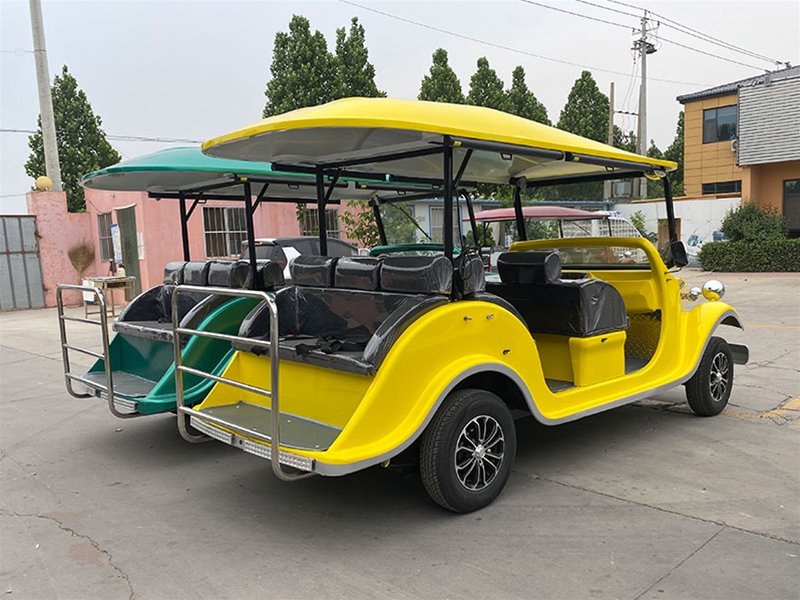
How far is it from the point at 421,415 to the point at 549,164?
2492 mm

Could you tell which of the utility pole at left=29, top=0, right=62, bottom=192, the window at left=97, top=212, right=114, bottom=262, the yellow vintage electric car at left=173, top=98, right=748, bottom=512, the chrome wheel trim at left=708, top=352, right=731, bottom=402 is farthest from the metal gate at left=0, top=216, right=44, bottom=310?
the chrome wheel trim at left=708, top=352, right=731, bottom=402

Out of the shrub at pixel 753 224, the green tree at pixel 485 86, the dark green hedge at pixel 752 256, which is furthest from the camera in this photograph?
the green tree at pixel 485 86

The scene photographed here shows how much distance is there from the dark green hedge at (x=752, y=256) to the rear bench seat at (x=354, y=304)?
1733 centimetres

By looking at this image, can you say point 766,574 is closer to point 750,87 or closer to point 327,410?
point 327,410

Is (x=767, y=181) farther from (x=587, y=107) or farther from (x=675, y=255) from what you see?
(x=675, y=255)

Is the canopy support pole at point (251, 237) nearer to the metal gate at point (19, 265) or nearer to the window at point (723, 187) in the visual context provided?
the metal gate at point (19, 265)

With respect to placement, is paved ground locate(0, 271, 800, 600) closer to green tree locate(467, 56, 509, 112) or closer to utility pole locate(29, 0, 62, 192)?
utility pole locate(29, 0, 62, 192)

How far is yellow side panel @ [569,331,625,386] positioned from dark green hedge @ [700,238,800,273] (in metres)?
16.0

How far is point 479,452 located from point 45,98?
19268 millimetres

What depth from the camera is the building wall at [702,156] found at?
23859 mm

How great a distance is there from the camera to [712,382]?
559 cm

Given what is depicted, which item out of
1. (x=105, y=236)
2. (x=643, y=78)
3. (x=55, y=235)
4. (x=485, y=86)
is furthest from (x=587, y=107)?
(x=55, y=235)

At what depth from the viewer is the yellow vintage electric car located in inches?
139

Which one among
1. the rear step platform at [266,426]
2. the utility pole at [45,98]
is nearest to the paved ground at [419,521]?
the rear step platform at [266,426]
